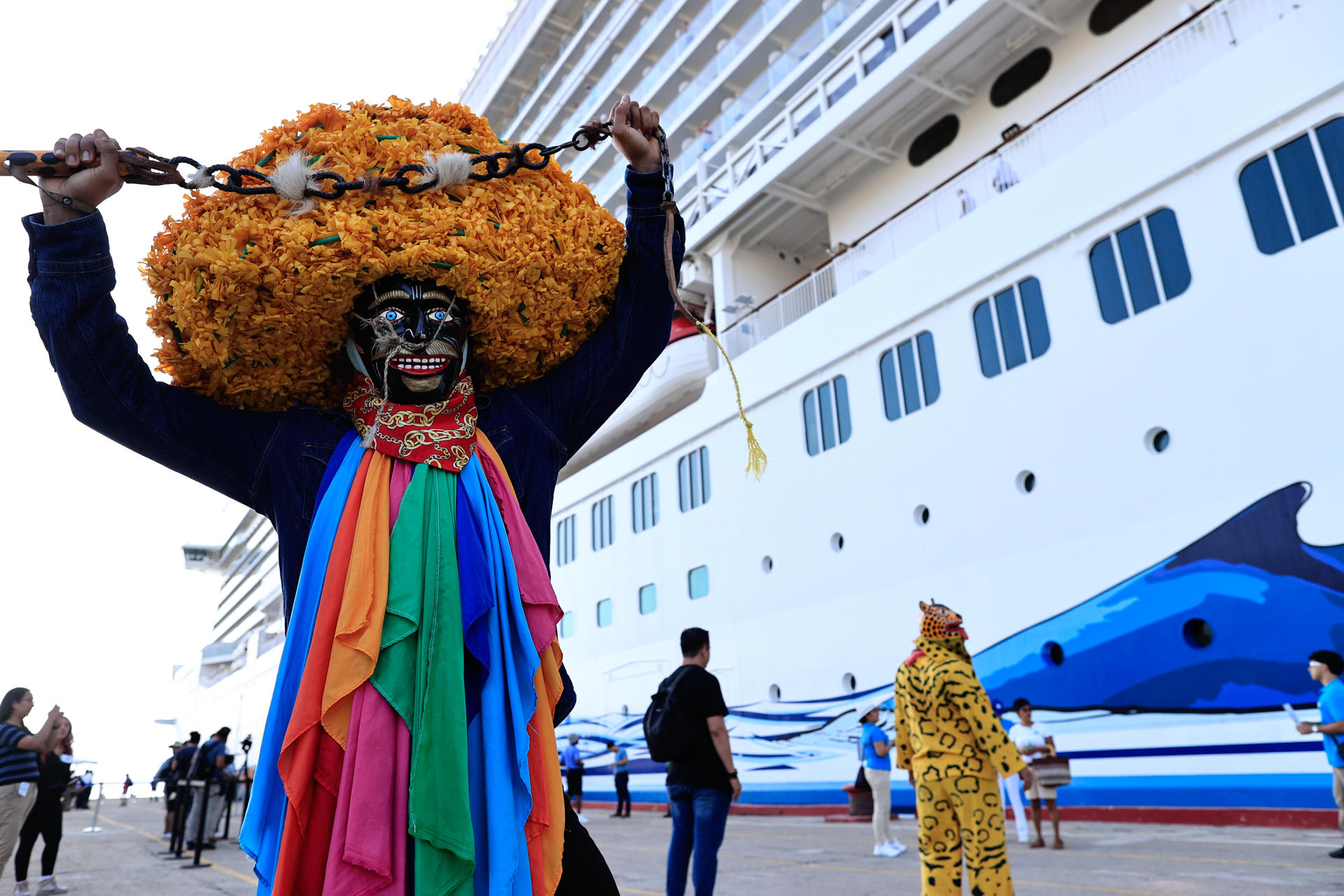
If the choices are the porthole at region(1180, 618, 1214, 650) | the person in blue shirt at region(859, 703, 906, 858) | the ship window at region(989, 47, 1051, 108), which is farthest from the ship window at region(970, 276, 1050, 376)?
the person in blue shirt at region(859, 703, 906, 858)

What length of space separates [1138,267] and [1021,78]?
177 inches

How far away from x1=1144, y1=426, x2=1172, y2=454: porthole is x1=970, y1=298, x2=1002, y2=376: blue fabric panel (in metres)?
1.72

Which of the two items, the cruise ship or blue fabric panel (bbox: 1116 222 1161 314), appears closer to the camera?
the cruise ship

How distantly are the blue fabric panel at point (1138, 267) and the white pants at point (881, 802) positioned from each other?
4.69m

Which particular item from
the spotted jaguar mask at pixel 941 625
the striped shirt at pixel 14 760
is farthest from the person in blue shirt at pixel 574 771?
the spotted jaguar mask at pixel 941 625

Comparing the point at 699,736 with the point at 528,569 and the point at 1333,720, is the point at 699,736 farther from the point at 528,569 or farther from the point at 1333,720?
the point at 1333,720

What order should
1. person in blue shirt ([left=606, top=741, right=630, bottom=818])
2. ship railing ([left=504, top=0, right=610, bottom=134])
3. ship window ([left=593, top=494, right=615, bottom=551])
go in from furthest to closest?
1. ship railing ([left=504, top=0, right=610, bottom=134])
2. ship window ([left=593, top=494, right=615, bottom=551])
3. person in blue shirt ([left=606, top=741, right=630, bottom=818])

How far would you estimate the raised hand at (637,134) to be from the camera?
1.81 metres

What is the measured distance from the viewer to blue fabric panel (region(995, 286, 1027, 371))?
898 centimetres

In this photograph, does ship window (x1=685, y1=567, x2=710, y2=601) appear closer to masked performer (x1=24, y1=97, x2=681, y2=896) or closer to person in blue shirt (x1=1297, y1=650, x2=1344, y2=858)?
person in blue shirt (x1=1297, y1=650, x2=1344, y2=858)

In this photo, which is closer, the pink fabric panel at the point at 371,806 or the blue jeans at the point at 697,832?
the pink fabric panel at the point at 371,806

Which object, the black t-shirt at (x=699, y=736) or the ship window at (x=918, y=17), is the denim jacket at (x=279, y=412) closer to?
the black t-shirt at (x=699, y=736)

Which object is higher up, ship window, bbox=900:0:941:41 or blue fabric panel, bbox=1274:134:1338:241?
ship window, bbox=900:0:941:41

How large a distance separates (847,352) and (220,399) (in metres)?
9.70
